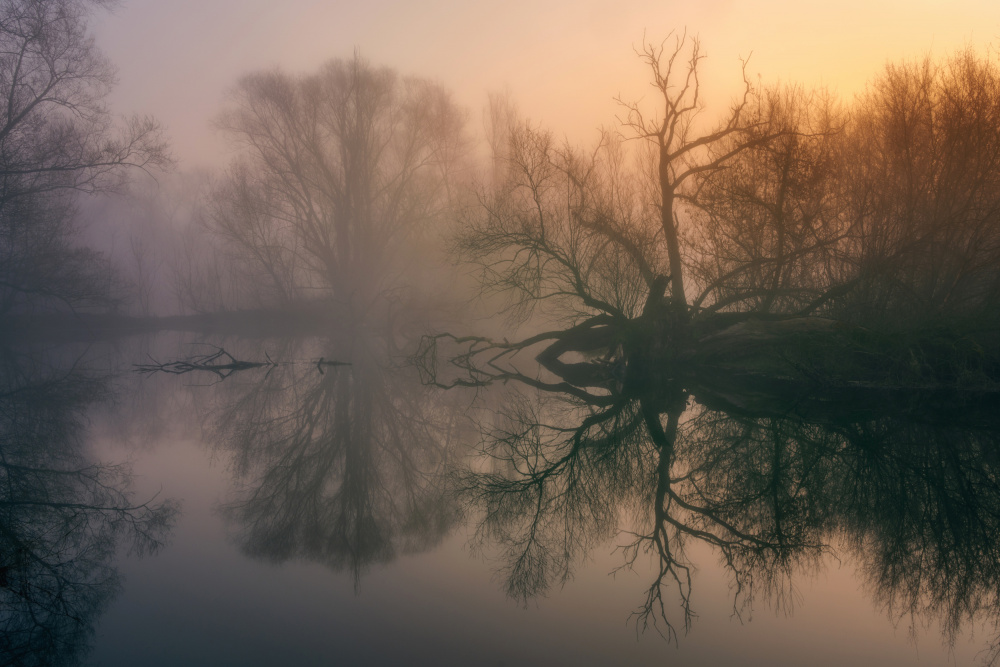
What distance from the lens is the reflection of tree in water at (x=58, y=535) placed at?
3098 mm

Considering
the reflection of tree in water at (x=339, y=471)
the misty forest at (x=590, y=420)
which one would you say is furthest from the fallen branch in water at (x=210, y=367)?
the reflection of tree in water at (x=339, y=471)

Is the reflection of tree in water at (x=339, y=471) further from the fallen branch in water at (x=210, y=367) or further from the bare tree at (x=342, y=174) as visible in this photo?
the bare tree at (x=342, y=174)

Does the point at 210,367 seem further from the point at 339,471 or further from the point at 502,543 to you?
the point at 502,543

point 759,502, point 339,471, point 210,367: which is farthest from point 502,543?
point 210,367

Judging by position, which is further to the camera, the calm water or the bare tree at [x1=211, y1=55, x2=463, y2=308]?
the bare tree at [x1=211, y1=55, x2=463, y2=308]

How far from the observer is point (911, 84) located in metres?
13.1

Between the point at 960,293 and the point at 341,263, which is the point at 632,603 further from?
the point at 341,263

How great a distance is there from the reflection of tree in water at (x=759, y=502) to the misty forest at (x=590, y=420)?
0.03 metres

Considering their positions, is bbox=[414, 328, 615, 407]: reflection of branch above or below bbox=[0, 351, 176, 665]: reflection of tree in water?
above

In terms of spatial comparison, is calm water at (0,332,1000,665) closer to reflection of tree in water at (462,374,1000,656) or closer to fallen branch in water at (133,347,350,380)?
reflection of tree in water at (462,374,1000,656)

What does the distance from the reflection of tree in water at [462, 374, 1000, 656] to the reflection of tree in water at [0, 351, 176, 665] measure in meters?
2.21

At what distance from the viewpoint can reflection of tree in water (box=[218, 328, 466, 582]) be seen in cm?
432

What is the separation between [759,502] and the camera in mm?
4961

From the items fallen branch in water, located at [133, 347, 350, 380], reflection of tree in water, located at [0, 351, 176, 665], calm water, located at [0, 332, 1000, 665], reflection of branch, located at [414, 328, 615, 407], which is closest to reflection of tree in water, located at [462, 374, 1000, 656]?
calm water, located at [0, 332, 1000, 665]
